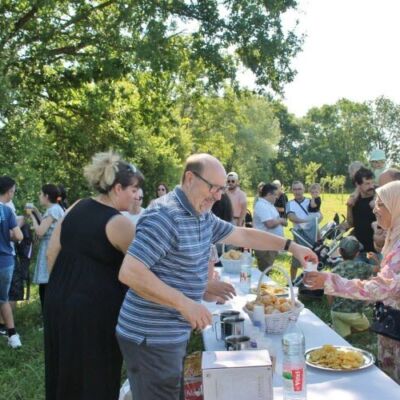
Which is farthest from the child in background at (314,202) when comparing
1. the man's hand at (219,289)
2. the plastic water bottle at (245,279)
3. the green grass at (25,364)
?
the man's hand at (219,289)

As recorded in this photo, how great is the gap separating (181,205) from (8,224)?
334cm

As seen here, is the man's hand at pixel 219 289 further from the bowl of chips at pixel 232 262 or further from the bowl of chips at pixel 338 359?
the bowl of chips at pixel 232 262

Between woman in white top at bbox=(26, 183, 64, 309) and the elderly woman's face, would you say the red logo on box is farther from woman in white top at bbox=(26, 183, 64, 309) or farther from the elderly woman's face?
woman in white top at bbox=(26, 183, 64, 309)

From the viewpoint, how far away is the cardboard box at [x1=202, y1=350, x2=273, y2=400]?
1.62 m

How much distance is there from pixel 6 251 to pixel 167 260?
10.9 ft

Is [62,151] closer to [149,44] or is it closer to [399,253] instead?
[149,44]

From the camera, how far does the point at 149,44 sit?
8414mm

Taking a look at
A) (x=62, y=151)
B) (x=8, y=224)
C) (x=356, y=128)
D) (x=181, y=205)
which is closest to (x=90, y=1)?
(x=62, y=151)

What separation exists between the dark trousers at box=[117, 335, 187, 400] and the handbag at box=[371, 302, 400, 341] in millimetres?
1058

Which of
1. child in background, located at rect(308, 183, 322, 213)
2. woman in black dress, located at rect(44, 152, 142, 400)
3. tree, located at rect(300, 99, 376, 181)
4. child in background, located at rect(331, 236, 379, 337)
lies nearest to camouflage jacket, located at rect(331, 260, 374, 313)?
child in background, located at rect(331, 236, 379, 337)

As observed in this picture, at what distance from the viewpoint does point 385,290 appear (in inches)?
92.8

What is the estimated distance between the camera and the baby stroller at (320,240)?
20.0 feet

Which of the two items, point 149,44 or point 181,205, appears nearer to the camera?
point 181,205

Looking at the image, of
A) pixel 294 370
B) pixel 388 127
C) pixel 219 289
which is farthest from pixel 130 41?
pixel 388 127
